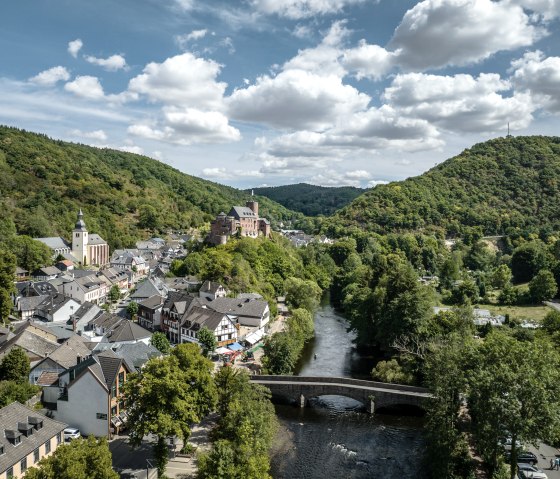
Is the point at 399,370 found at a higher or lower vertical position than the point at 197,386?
lower

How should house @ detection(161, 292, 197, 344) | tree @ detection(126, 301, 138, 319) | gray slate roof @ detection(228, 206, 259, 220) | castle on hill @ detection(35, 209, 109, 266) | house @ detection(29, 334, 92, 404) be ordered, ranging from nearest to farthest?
1. house @ detection(29, 334, 92, 404)
2. house @ detection(161, 292, 197, 344)
3. tree @ detection(126, 301, 138, 319)
4. gray slate roof @ detection(228, 206, 259, 220)
5. castle on hill @ detection(35, 209, 109, 266)

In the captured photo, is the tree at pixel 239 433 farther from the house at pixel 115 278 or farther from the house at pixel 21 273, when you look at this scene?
the house at pixel 21 273

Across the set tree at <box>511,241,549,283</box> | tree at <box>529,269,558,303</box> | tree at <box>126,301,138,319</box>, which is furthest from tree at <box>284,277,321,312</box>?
tree at <box>511,241,549,283</box>

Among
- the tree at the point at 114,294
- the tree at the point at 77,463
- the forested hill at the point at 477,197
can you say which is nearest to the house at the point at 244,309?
the tree at the point at 114,294

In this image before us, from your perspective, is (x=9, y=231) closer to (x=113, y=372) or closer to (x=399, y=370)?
(x=113, y=372)

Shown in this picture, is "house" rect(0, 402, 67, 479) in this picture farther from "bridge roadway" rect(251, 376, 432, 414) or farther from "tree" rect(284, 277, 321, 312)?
"tree" rect(284, 277, 321, 312)

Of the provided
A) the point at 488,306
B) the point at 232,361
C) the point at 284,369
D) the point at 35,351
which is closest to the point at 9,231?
the point at 35,351

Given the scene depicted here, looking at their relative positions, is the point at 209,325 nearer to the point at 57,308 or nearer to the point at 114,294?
the point at 57,308
